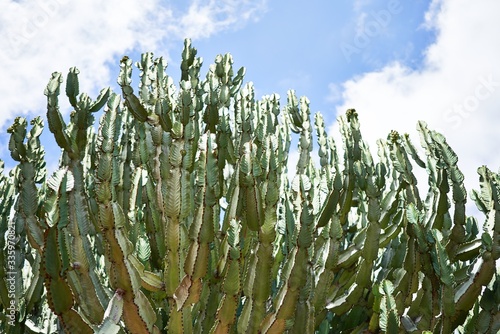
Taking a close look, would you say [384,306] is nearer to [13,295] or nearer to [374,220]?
[374,220]

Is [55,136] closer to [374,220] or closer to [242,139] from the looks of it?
[242,139]

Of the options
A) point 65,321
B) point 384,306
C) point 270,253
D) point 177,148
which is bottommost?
point 65,321

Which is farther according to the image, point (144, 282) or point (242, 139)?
point (242, 139)

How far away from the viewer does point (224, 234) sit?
2908mm

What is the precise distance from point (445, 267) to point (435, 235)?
0.16 m

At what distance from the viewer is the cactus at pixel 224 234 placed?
2.15 meters

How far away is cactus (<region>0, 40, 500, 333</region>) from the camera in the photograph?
2150 millimetres

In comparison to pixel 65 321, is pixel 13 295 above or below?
above

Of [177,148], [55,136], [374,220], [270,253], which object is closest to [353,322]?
[374,220]

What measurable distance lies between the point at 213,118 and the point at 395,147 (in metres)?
1.31

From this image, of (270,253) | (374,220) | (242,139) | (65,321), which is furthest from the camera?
(242,139)

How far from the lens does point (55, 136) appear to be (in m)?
2.88

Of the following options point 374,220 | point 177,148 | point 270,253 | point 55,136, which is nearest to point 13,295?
point 55,136

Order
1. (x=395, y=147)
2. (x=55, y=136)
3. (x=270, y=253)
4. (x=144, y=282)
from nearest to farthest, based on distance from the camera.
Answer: (x=270, y=253), (x=144, y=282), (x=55, y=136), (x=395, y=147)
